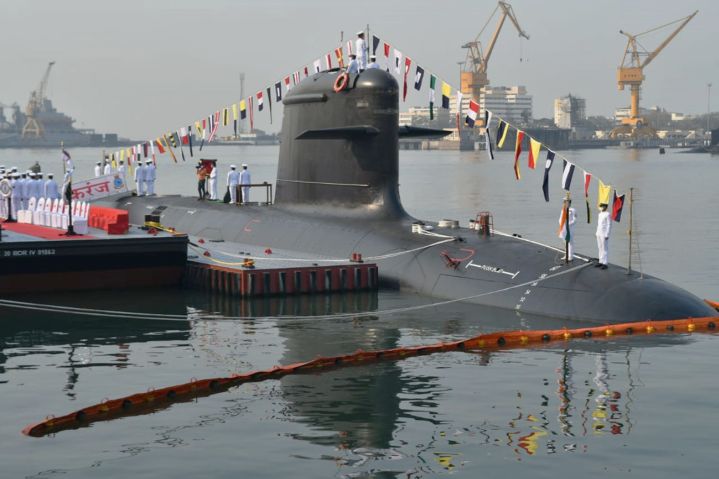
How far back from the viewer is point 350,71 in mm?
31828

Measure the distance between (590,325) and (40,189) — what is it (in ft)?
67.6

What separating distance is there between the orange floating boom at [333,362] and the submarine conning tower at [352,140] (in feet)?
31.4

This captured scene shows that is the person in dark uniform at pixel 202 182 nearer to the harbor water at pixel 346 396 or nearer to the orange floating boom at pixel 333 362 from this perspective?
the harbor water at pixel 346 396

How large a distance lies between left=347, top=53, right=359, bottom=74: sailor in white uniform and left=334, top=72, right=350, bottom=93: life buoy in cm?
21

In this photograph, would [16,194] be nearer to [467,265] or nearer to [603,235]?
[467,265]

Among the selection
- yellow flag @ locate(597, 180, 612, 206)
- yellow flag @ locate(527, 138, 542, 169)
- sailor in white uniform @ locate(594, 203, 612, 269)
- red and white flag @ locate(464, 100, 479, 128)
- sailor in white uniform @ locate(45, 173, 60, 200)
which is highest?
red and white flag @ locate(464, 100, 479, 128)

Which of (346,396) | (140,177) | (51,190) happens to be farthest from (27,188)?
(346,396)

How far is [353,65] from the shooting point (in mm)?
31812

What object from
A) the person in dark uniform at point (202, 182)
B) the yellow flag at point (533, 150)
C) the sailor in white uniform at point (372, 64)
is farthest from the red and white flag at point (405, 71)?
the person in dark uniform at point (202, 182)

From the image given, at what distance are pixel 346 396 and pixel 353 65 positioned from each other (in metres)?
15.2

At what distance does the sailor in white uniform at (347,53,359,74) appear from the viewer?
104 ft

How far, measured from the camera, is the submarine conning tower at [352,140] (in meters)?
31.4

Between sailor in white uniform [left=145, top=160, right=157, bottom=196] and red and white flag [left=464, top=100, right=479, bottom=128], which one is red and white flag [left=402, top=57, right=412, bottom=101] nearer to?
red and white flag [left=464, top=100, right=479, bottom=128]

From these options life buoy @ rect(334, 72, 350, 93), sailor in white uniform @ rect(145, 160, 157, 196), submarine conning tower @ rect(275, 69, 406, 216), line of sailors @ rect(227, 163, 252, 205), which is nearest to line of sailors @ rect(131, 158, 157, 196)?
sailor in white uniform @ rect(145, 160, 157, 196)
